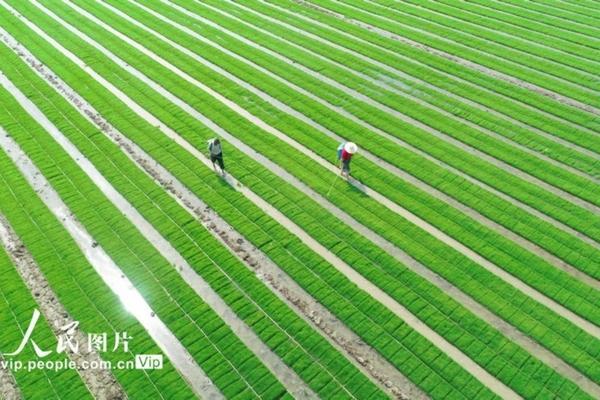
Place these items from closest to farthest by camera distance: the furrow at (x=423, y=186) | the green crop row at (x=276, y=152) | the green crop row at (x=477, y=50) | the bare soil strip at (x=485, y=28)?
the green crop row at (x=276, y=152), the furrow at (x=423, y=186), the green crop row at (x=477, y=50), the bare soil strip at (x=485, y=28)

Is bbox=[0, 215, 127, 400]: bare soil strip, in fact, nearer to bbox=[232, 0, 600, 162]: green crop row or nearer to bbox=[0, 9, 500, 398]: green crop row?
bbox=[0, 9, 500, 398]: green crop row

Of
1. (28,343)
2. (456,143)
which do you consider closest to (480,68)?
(456,143)

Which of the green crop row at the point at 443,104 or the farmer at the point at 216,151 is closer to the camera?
the farmer at the point at 216,151

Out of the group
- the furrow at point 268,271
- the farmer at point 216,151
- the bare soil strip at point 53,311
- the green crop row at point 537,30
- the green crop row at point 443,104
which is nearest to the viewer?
the bare soil strip at point 53,311

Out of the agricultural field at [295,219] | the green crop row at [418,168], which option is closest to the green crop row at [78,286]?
the agricultural field at [295,219]

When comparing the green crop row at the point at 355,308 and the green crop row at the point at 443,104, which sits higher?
the green crop row at the point at 443,104
